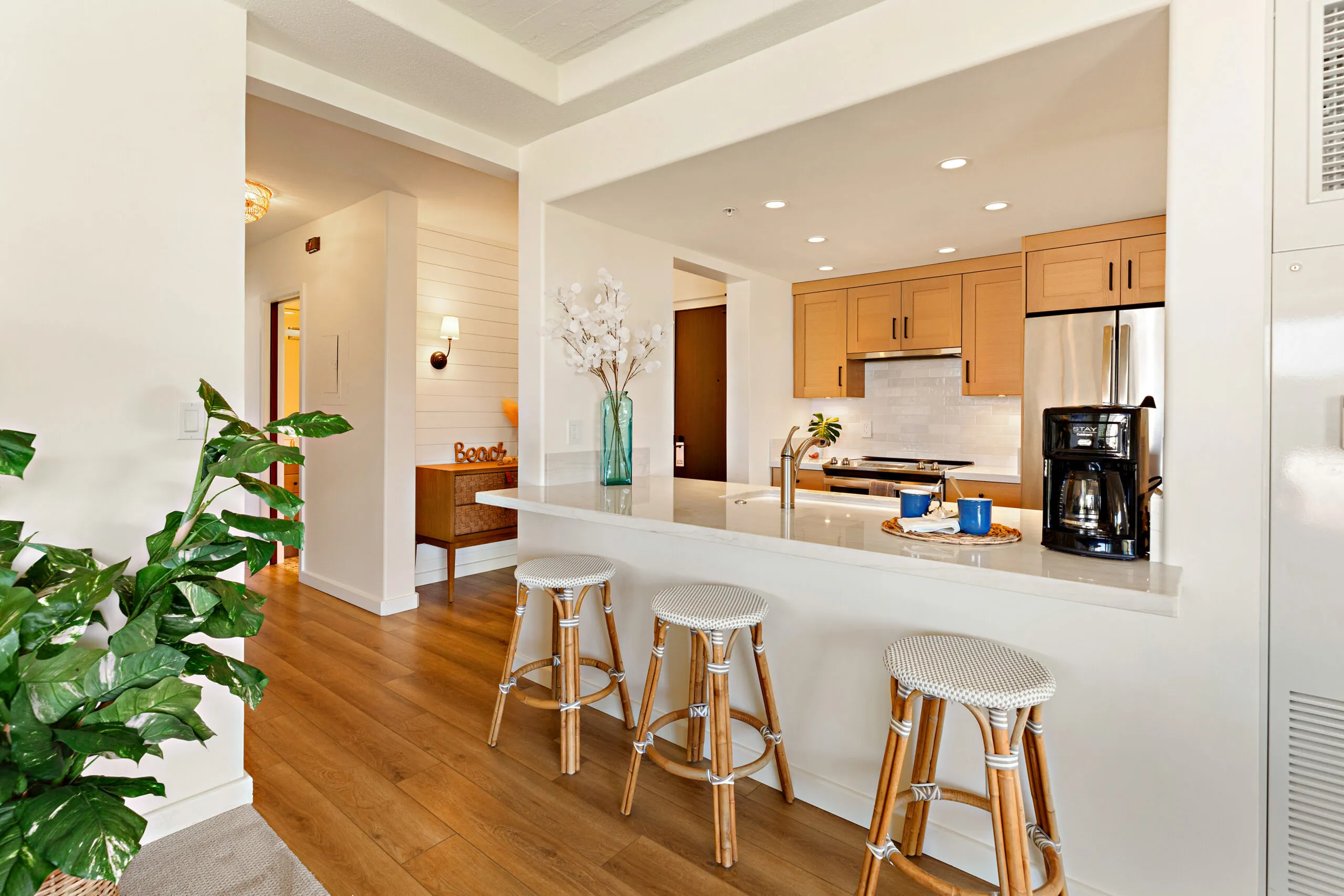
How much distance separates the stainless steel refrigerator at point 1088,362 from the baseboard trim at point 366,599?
3.77 meters

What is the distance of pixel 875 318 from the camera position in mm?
4488

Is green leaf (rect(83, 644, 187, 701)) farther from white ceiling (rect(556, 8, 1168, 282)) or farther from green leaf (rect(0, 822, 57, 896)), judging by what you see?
white ceiling (rect(556, 8, 1168, 282))

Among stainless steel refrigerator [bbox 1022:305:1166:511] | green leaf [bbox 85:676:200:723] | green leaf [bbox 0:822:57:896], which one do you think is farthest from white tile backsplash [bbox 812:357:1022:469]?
green leaf [bbox 0:822:57:896]

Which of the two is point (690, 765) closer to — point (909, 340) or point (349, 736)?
point (349, 736)

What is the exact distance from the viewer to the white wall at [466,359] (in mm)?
4785

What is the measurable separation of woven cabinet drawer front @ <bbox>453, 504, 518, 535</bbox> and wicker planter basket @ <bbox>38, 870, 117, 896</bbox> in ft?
9.74

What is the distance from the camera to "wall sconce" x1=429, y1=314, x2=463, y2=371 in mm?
4785

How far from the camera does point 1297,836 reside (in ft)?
4.58

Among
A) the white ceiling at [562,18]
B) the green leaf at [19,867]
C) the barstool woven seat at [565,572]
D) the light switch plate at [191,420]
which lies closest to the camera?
the green leaf at [19,867]

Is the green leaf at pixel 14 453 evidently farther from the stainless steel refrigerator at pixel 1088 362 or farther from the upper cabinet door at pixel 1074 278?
the upper cabinet door at pixel 1074 278

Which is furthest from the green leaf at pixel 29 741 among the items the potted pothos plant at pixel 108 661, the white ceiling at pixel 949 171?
the white ceiling at pixel 949 171

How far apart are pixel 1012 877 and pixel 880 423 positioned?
3761mm

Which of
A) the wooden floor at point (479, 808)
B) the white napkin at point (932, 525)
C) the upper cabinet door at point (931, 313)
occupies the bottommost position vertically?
the wooden floor at point (479, 808)

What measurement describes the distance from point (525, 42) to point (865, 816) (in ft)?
9.52
